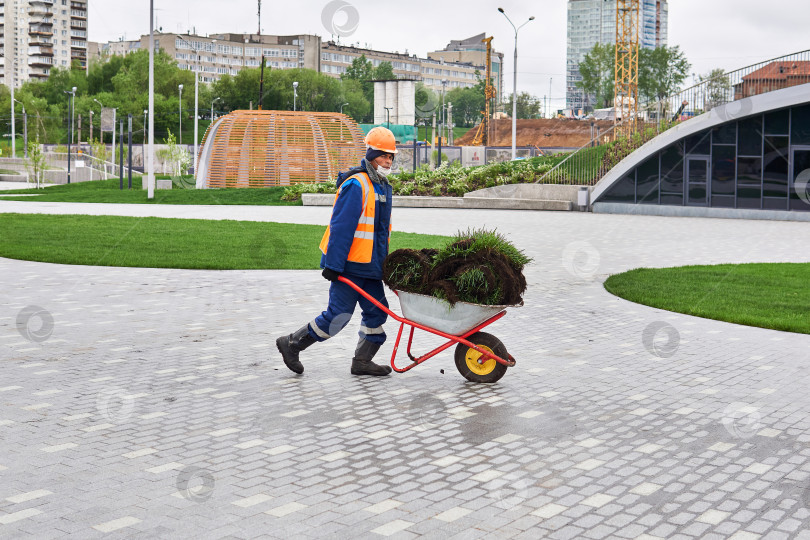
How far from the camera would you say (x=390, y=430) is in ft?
19.1

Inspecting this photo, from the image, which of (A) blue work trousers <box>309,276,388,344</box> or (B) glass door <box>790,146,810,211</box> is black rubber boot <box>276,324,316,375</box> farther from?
(B) glass door <box>790,146,810,211</box>

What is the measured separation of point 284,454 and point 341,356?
2.95 meters

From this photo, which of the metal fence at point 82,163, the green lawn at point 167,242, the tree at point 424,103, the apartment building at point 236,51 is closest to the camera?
the green lawn at point 167,242

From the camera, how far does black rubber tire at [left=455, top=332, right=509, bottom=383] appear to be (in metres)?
7.13

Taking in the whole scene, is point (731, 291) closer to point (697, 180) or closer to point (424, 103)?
point (697, 180)

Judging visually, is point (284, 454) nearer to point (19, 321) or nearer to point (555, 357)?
point (555, 357)

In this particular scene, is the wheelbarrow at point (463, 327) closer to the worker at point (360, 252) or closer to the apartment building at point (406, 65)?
the worker at point (360, 252)

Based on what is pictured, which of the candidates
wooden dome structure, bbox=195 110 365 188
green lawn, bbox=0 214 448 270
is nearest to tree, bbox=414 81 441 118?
wooden dome structure, bbox=195 110 365 188

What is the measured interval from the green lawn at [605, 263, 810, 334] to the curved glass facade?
16.5m

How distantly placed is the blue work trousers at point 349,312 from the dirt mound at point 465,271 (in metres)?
0.25

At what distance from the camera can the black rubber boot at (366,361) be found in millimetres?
7352

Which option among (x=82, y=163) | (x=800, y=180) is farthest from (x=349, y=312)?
(x=82, y=163)

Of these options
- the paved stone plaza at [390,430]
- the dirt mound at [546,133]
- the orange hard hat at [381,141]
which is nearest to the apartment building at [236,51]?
the dirt mound at [546,133]

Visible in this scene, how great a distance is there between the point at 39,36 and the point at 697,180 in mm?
152037
